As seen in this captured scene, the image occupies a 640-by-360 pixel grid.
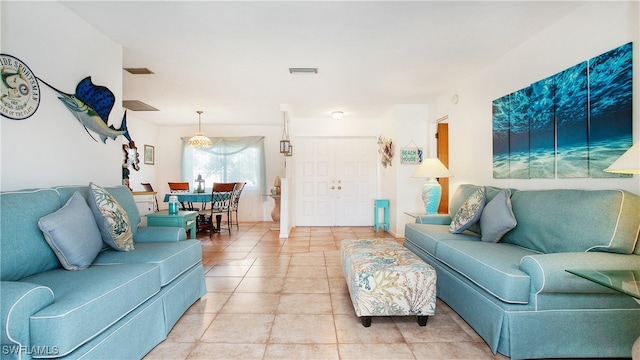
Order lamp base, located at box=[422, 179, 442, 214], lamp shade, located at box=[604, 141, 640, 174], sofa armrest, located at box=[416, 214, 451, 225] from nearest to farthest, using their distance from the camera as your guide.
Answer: lamp shade, located at box=[604, 141, 640, 174]
sofa armrest, located at box=[416, 214, 451, 225]
lamp base, located at box=[422, 179, 442, 214]

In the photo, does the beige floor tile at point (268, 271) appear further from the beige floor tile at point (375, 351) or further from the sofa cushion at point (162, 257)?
the beige floor tile at point (375, 351)

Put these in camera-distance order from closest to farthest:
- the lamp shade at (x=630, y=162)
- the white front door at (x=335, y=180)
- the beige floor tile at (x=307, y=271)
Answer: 1. the lamp shade at (x=630, y=162)
2. the beige floor tile at (x=307, y=271)
3. the white front door at (x=335, y=180)

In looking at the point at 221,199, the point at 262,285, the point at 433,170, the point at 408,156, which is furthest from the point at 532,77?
the point at 221,199

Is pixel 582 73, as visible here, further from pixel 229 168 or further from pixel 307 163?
pixel 229 168

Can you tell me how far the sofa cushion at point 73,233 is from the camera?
5.42 ft

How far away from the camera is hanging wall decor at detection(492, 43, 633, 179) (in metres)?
2.01

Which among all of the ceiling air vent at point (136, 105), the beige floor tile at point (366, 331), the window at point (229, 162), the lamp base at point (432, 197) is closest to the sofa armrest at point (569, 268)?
the beige floor tile at point (366, 331)

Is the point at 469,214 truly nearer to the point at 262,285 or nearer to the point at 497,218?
the point at 497,218

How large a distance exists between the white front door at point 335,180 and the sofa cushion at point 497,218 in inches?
150

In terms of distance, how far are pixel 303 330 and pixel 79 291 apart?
1.32 meters

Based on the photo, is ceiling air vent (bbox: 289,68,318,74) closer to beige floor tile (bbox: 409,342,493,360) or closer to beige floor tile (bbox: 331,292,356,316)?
beige floor tile (bbox: 331,292,356,316)

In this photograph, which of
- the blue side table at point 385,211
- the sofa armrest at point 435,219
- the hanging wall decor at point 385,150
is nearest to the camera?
the sofa armrest at point 435,219

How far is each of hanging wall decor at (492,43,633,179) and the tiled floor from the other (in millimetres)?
1523

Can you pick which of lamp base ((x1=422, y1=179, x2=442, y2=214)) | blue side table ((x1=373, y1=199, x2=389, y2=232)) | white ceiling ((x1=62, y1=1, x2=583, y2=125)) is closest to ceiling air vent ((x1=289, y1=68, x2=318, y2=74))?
white ceiling ((x1=62, y1=1, x2=583, y2=125))
